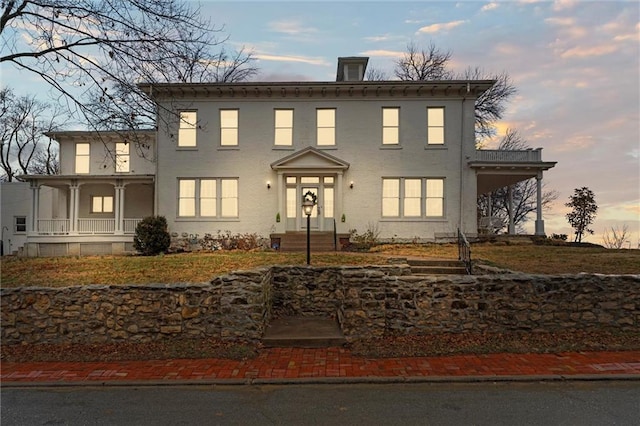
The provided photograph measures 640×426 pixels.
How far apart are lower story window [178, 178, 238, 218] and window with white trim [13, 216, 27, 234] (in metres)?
11.0

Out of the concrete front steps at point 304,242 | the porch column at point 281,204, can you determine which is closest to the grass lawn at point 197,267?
the concrete front steps at point 304,242

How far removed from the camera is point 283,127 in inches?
789

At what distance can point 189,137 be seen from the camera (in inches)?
794

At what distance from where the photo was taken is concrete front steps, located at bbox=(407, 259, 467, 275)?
11.4 m

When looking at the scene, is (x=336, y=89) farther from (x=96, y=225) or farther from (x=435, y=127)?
(x=96, y=225)

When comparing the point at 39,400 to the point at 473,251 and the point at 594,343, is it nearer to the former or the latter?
the point at 594,343

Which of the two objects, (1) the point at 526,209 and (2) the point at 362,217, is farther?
(1) the point at 526,209

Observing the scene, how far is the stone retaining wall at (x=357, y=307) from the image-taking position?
6.95 meters

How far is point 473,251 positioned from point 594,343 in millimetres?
9501

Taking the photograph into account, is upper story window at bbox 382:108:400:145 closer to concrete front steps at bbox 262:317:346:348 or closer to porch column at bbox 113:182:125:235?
porch column at bbox 113:182:125:235

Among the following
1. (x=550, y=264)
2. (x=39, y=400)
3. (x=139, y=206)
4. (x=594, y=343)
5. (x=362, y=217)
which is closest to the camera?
(x=39, y=400)

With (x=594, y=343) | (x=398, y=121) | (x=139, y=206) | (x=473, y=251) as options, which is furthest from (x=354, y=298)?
(x=139, y=206)

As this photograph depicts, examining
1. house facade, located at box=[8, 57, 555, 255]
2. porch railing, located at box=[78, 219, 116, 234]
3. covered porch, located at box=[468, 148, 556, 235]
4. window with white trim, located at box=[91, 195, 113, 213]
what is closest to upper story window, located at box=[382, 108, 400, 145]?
→ house facade, located at box=[8, 57, 555, 255]

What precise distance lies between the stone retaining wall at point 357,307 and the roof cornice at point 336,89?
14.0 meters
